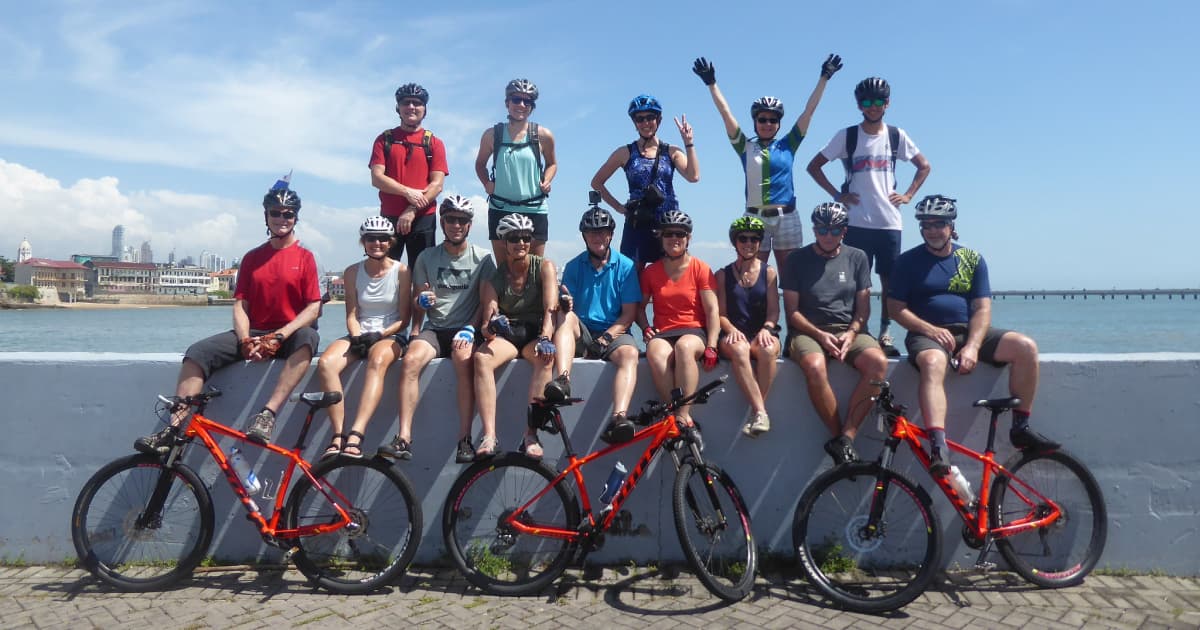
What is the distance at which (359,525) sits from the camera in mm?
5031

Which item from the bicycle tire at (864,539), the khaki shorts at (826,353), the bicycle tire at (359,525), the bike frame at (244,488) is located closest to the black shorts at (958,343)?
the khaki shorts at (826,353)

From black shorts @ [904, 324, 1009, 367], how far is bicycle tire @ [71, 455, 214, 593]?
16.8 feet

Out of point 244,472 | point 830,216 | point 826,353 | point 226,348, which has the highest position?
point 830,216

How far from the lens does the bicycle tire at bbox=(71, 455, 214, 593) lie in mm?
4879

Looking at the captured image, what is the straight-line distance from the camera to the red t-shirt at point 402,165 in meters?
6.56

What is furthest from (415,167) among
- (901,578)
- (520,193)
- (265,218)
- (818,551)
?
(901,578)

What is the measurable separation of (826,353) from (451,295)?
115 inches

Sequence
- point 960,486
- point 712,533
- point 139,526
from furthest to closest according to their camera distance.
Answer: point 139,526 → point 960,486 → point 712,533

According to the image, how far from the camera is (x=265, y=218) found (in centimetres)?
564

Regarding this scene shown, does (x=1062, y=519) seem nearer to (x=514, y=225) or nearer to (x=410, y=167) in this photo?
(x=514, y=225)

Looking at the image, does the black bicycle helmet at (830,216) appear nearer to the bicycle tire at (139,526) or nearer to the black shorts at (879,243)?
the black shorts at (879,243)

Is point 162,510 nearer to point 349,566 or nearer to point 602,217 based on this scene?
point 349,566

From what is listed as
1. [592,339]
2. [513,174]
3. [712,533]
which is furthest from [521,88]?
[712,533]

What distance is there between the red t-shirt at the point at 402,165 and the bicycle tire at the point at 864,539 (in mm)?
4285
